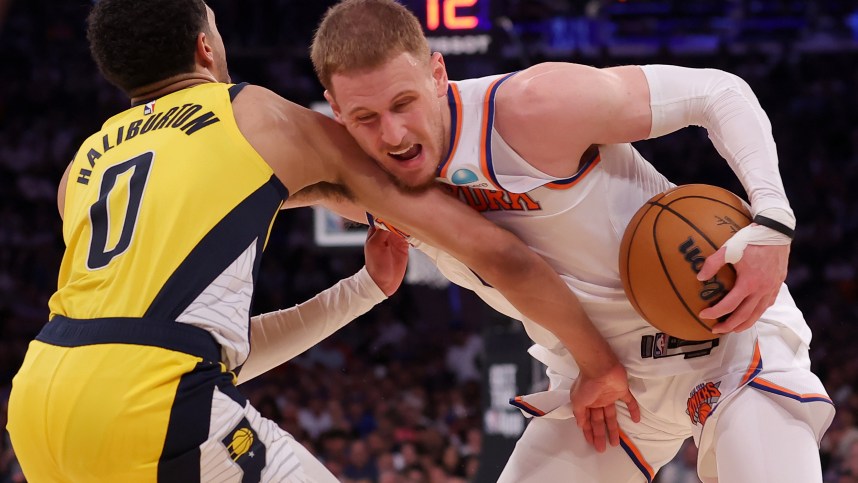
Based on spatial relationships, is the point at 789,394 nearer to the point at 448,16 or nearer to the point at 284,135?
the point at 284,135

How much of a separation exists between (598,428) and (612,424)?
0.05m

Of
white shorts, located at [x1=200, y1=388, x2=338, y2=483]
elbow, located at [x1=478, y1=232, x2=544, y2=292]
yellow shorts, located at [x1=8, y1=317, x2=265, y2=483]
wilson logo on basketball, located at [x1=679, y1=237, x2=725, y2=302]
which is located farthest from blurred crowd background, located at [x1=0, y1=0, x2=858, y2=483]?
yellow shorts, located at [x1=8, y1=317, x2=265, y2=483]

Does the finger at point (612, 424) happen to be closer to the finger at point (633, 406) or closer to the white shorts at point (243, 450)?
the finger at point (633, 406)

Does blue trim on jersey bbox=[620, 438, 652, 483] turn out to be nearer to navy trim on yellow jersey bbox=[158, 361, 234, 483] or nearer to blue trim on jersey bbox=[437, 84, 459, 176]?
blue trim on jersey bbox=[437, 84, 459, 176]

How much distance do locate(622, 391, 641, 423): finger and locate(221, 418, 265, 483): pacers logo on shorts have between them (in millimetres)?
1351

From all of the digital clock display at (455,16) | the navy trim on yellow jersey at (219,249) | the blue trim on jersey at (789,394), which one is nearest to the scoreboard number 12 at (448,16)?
the digital clock display at (455,16)

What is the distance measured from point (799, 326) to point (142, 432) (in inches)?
80.7

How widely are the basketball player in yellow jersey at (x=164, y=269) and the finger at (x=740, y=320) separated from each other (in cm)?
114

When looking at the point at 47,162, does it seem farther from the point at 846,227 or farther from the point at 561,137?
the point at 561,137

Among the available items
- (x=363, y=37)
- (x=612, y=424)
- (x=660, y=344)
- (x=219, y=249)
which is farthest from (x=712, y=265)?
(x=219, y=249)

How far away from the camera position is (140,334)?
224 centimetres

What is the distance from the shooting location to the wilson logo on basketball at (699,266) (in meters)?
2.71

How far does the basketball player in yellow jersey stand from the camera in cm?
221

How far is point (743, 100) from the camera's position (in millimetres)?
2869
